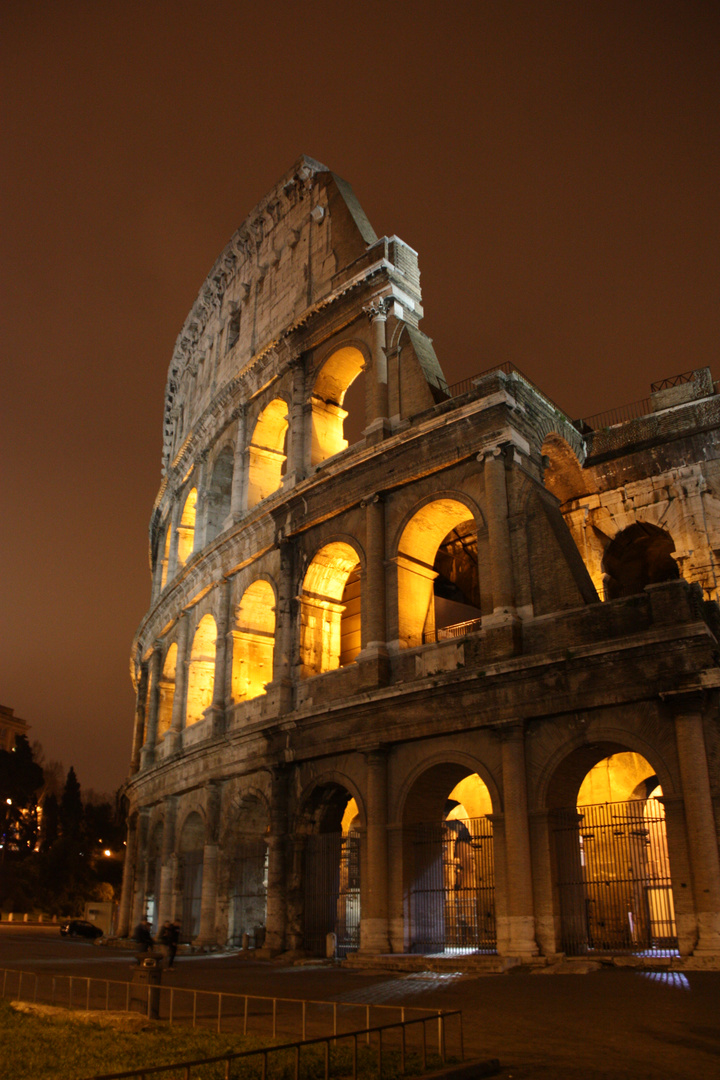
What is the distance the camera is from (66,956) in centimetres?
1730

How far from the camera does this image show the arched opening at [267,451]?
2136 cm

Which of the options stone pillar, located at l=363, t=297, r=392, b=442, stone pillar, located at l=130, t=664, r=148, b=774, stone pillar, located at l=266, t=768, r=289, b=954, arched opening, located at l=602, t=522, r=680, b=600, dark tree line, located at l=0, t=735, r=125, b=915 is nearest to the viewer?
stone pillar, located at l=266, t=768, r=289, b=954

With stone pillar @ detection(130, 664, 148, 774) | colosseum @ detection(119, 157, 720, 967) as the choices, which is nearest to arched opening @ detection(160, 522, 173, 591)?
colosseum @ detection(119, 157, 720, 967)

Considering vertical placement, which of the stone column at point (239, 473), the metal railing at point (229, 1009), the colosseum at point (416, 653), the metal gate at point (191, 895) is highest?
the stone column at point (239, 473)

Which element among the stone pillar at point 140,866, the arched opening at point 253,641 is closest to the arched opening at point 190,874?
the stone pillar at point 140,866

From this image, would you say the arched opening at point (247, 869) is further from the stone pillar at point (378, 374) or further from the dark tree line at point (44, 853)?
the dark tree line at point (44, 853)

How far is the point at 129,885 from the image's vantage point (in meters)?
24.5

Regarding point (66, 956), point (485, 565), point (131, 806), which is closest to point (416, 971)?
point (485, 565)

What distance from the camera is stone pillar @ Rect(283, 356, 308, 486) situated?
1908cm

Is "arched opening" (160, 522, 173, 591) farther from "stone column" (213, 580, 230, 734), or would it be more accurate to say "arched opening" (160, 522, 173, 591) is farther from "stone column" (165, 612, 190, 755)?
"stone column" (213, 580, 230, 734)

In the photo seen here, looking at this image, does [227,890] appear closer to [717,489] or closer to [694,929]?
[694,929]

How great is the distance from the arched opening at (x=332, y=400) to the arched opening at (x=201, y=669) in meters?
5.42

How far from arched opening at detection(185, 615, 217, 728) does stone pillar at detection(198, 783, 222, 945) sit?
324 cm

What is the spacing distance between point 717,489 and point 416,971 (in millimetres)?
10008
